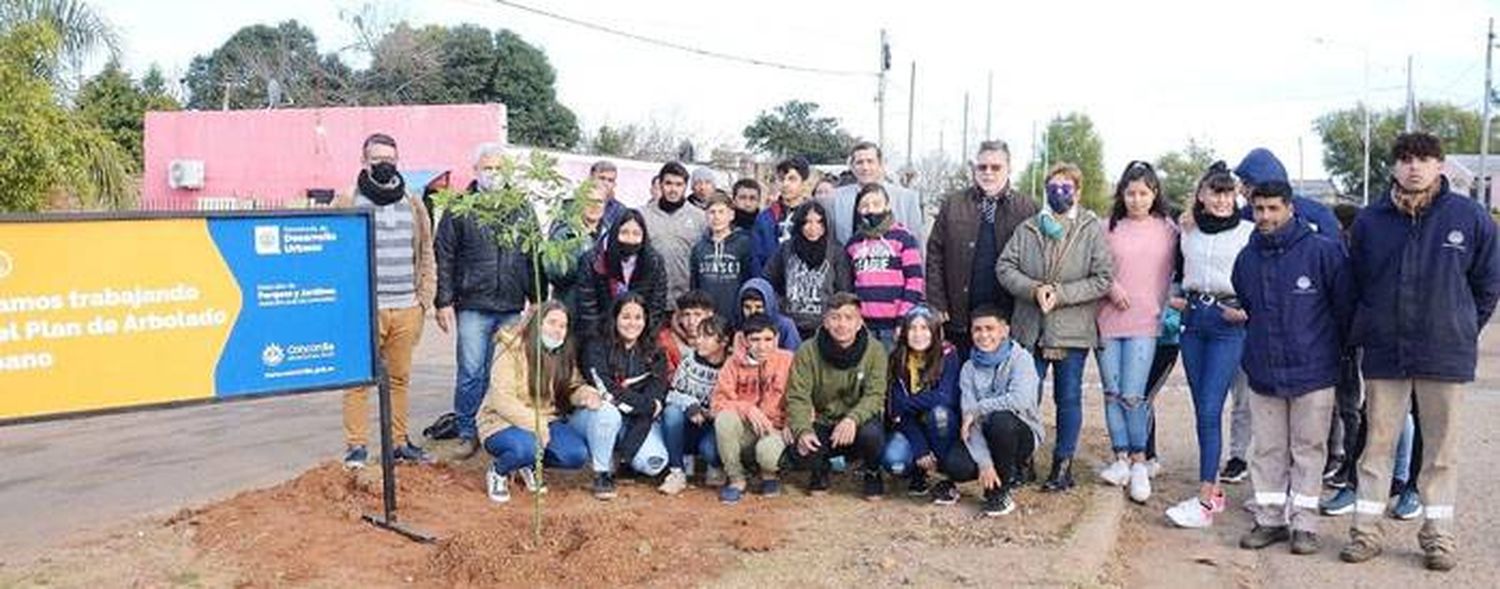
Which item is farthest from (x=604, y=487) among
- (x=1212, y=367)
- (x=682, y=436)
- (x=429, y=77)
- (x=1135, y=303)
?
(x=429, y=77)

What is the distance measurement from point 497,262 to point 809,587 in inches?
127

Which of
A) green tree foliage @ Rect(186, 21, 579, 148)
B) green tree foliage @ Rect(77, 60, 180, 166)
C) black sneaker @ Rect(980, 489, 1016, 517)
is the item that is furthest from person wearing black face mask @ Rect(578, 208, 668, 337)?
green tree foliage @ Rect(186, 21, 579, 148)

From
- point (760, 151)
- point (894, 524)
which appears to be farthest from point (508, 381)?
point (760, 151)

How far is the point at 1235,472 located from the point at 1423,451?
63.9 inches

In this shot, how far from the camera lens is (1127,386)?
6.67 m

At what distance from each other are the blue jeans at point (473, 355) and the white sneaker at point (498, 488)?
0.90 metres

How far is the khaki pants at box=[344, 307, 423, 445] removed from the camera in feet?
23.3

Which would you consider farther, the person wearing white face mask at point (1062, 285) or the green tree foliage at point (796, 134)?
the green tree foliage at point (796, 134)

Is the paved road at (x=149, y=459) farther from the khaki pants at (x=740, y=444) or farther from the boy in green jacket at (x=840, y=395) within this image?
the boy in green jacket at (x=840, y=395)

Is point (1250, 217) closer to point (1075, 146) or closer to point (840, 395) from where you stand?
point (840, 395)

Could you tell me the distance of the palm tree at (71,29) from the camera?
13827 millimetres

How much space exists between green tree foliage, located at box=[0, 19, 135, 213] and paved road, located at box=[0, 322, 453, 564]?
3.86 metres

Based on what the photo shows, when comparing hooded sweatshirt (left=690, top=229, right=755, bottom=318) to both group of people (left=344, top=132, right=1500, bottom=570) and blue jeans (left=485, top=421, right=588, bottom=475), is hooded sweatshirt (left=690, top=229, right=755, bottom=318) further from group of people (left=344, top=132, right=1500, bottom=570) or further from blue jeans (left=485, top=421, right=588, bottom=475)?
blue jeans (left=485, top=421, right=588, bottom=475)

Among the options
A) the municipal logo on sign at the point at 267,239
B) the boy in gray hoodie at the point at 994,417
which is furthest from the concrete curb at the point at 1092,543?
the municipal logo on sign at the point at 267,239
